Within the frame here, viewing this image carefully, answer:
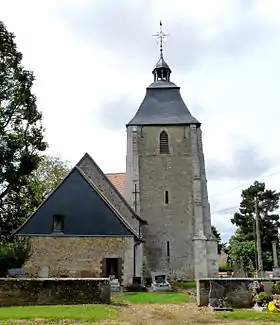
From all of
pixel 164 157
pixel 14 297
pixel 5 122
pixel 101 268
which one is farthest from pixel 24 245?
pixel 164 157

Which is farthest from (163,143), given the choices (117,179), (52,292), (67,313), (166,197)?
(67,313)

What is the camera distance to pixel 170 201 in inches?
1254

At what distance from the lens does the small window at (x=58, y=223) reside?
23.8m

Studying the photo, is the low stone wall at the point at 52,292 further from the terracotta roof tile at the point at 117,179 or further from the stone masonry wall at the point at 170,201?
the terracotta roof tile at the point at 117,179

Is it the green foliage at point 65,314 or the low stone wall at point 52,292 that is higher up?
the low stone wall at point 52,292

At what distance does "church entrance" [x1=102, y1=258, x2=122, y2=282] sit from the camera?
75.8 feet

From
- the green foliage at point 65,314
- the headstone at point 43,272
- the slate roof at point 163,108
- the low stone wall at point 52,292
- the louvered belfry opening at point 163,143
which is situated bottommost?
the green foliage at point 65,314

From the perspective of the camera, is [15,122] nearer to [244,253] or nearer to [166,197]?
[166,197]

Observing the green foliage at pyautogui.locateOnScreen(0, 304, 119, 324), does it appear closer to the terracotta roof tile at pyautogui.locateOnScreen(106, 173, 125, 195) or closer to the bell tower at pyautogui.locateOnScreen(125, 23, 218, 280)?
the bell tower at pyautogui.locateOnScreen(125, 23, 218, 280)

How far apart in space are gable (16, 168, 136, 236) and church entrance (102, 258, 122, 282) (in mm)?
1314

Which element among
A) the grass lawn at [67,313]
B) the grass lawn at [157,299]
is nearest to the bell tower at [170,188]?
the grass lawn at [157,299]

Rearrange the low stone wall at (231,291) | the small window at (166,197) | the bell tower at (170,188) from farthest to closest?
the small window at (166,197) → the bell tower at (170,188) → the low stone wall at (231,291)

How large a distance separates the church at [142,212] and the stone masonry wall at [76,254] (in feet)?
0.17

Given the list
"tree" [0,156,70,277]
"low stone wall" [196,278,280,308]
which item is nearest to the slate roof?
"tree" [0,156,70,277]
